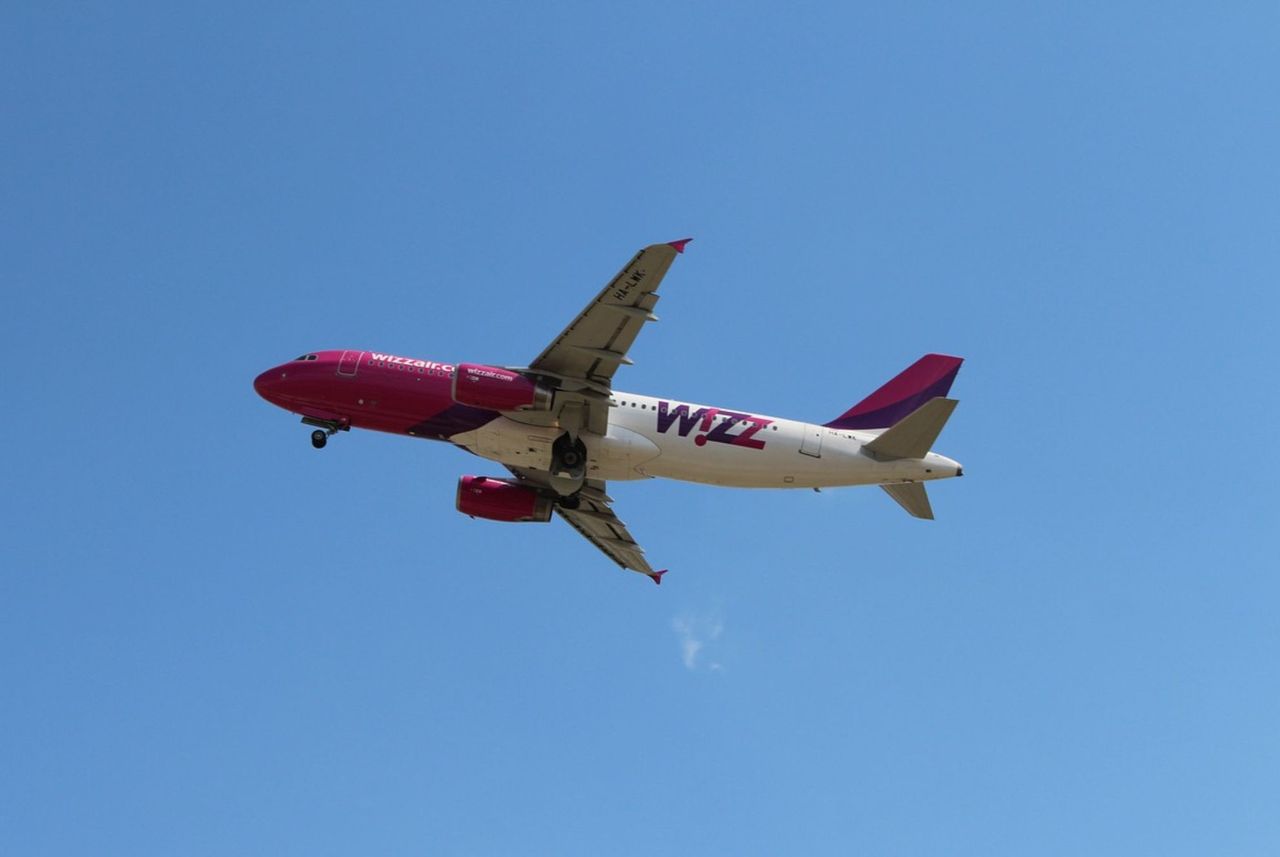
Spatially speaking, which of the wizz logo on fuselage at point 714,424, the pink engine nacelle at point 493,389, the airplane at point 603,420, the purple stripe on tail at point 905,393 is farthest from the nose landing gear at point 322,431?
the purple stripe on tail at point 905,393

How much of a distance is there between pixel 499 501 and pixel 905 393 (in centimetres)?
1598

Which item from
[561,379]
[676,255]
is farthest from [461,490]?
[676,255]

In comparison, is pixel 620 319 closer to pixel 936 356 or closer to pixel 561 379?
pixel 561 379

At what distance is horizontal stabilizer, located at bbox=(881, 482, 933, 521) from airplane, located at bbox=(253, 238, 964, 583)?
5 centimetres

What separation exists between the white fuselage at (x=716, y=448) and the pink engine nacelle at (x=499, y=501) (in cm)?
516

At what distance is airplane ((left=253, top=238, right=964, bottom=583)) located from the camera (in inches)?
1681

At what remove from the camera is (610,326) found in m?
41.4

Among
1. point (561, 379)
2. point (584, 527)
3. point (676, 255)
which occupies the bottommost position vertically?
point (584, 527)

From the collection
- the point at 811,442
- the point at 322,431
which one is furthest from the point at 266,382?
the point at 811,442

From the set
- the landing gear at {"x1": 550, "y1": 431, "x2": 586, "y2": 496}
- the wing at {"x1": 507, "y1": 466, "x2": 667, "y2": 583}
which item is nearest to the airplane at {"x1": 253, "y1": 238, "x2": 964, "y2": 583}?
the landing gear at {"x1": 550, "y1": 431, "x2": 586, "y2": 496}

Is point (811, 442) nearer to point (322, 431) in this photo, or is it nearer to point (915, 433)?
point (915, 433)

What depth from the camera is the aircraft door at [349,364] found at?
45594mm

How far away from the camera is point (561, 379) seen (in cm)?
4347

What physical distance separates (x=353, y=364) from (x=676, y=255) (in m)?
13.6
